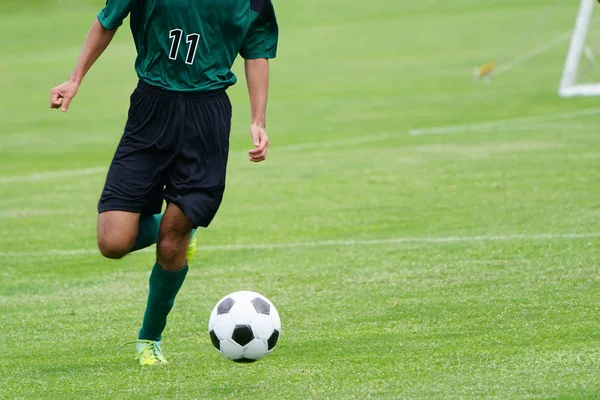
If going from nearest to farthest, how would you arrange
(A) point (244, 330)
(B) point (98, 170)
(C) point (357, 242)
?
1. (A) point (244, 330)
2. (C) point (357, 242)
3. (B) point (98, 170)

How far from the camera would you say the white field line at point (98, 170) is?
14969mm

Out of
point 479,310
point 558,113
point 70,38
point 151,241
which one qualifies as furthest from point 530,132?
point 70,38

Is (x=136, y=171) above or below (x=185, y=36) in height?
below

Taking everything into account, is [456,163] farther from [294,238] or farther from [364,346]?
[364,346]

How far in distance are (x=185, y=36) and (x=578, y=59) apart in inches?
630

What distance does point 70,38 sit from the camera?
40.3 meters

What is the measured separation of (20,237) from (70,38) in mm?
30564

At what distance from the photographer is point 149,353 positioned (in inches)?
244

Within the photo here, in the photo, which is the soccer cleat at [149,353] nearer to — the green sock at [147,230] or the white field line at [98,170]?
the green sock at [147,230]

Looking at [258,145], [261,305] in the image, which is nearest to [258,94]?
[258,145]

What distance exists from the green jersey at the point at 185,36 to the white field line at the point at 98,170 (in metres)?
9.01

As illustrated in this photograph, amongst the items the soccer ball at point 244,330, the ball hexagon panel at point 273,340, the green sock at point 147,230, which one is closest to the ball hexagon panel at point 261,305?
the soccer ball at point 244,330

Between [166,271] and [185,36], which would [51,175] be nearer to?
[166,271]

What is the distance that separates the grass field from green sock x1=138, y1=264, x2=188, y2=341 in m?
0.20
